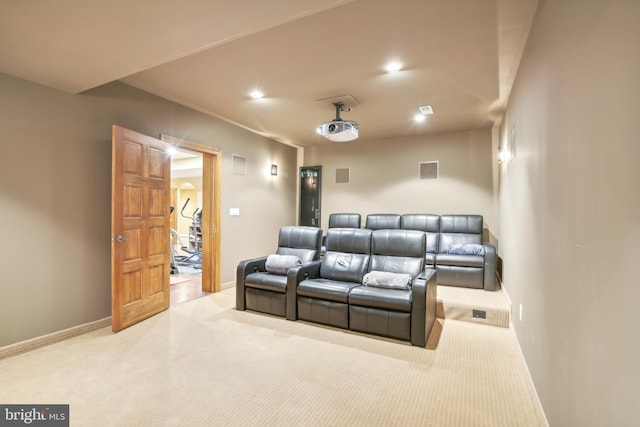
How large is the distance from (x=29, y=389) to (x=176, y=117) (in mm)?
3262

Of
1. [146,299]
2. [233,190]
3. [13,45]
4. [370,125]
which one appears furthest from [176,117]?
[370,125]

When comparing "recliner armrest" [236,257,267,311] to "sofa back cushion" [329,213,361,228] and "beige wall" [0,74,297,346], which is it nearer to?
"beige wall" [0,74,297,346]

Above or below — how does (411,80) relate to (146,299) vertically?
above

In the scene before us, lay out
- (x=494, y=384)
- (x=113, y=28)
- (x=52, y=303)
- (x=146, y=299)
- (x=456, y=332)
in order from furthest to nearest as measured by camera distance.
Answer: (x=146, y=299), (x=456, y=332), (x=52, y=303), (x=494, y=384), (x=113, y=28)

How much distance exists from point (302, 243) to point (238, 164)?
1.99m

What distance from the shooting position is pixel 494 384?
89.5 inches

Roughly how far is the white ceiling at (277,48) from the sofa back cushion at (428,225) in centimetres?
197

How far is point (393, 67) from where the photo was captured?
10.1 feet

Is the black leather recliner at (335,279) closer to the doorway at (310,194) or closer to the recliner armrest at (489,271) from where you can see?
the recliner armrest at (489,271)

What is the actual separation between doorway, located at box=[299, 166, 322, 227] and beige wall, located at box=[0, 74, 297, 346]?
11.1ft

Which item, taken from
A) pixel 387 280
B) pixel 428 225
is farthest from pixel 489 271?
pixel 387 280

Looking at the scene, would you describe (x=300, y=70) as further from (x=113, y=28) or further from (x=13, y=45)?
(x=13, y=45)

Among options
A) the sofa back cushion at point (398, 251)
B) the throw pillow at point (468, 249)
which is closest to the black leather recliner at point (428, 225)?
the throw pillow at point (468, 249)

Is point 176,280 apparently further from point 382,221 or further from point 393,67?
point 393,67
